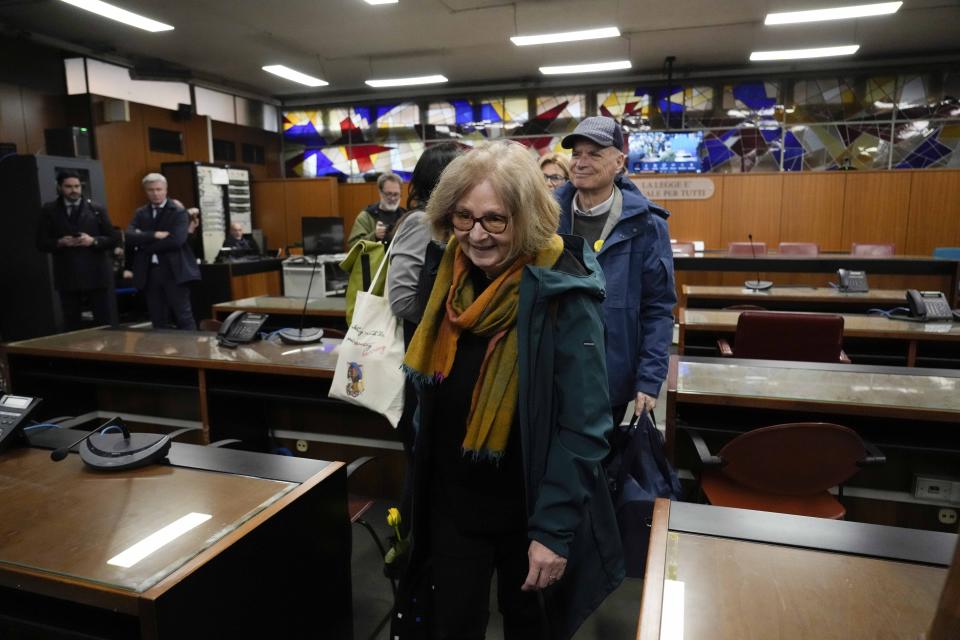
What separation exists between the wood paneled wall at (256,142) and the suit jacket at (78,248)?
16.3 feet

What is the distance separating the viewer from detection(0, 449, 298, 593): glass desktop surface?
111 cm

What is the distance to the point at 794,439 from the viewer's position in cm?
178

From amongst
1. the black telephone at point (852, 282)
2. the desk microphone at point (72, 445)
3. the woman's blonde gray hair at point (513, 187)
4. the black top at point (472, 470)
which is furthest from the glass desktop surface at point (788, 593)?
the black telephone at point (852, 282)

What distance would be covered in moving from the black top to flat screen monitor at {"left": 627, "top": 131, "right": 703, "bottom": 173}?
8.47m

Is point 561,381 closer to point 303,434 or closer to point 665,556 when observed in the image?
point 665,556

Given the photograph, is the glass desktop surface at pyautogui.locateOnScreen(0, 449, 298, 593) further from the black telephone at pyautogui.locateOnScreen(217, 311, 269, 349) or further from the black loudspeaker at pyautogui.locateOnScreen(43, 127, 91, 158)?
the black loudspeaker at pyautogui.locateOnScreen(43, 127, 91, 158)

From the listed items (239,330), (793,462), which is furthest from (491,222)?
(239,330)

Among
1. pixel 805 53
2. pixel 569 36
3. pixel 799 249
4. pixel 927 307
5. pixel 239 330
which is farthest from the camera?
pixel 805 53

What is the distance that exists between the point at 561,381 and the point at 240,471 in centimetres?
84

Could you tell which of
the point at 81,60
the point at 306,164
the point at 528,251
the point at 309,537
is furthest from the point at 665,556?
the point at 306,164

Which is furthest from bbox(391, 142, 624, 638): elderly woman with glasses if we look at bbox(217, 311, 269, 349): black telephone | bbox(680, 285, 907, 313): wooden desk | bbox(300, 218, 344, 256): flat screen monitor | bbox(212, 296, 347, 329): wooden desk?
bbox(300, 218, 344, 256): flat screen monitor

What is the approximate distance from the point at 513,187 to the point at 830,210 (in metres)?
8.18

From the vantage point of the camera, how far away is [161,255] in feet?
17.0

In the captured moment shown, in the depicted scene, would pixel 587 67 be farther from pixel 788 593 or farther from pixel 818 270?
pixel 788 593
